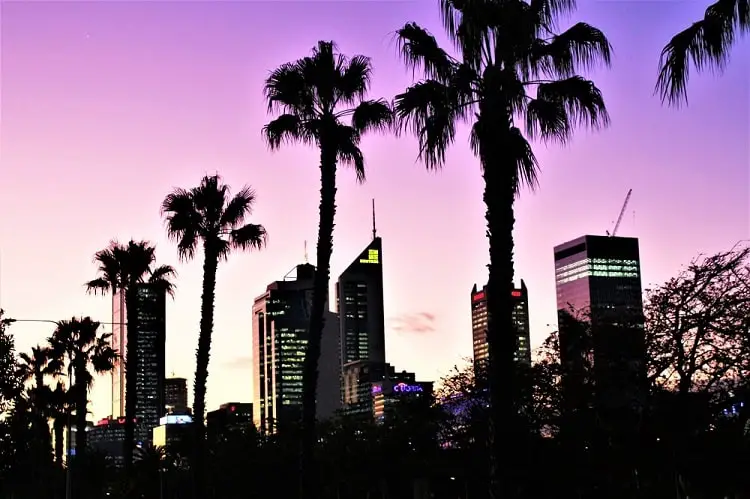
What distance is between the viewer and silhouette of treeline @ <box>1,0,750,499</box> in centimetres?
1822

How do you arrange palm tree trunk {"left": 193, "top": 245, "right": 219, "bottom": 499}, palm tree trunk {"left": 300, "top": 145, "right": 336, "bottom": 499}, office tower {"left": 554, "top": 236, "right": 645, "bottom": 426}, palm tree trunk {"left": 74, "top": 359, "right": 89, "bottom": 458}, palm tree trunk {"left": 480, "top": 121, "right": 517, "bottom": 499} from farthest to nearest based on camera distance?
palm tree trunk {"left": 74, "top": 359, "right": 89, "bottom": 458} → palm tree trunk {"left": 193, "top": 245, "right": 219, "bottom": 499} → office tower {"left": 554, "top": 236, "right": 645, "bottom": 426} → palm tree trunk {"left": 300, "top": 145, "right": 336, "bottom": 499} → palm tree trunk {"left": 480, "top": 121, "right": 517, "bottom": 499}

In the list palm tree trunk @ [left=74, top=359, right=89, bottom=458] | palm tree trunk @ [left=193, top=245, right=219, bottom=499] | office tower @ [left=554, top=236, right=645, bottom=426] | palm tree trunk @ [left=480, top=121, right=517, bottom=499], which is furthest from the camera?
palm tree trunk @ [left=74, top=359, right=89, bottom=458]

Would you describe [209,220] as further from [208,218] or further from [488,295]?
[488,295]

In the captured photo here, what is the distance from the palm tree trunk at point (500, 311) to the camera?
1736cm

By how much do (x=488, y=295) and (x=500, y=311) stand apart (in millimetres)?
418

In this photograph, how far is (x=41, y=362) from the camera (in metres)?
64.4

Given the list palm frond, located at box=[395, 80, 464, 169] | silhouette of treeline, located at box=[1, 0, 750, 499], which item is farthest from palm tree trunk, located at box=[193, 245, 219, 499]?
palm frond, located at box=[395, 80, 464, 169]

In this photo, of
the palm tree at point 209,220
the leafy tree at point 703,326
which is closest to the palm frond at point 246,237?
the palm tree at point 209,220

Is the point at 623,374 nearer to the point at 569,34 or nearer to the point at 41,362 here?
the point at 569,34

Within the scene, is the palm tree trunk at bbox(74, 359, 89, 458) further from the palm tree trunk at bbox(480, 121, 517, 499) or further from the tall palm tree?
the palm tree trunk at bbox(480, 121, 517, 499)

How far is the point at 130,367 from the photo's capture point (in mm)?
43031

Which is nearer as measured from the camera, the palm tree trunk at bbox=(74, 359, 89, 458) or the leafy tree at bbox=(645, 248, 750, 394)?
the leafy tree at bbox=(645, 248, 750, 394)

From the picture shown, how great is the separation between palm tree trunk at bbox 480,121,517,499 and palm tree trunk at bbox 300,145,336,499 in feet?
31.9

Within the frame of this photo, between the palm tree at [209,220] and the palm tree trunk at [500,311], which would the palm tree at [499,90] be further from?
the palm tree at [209,220]
